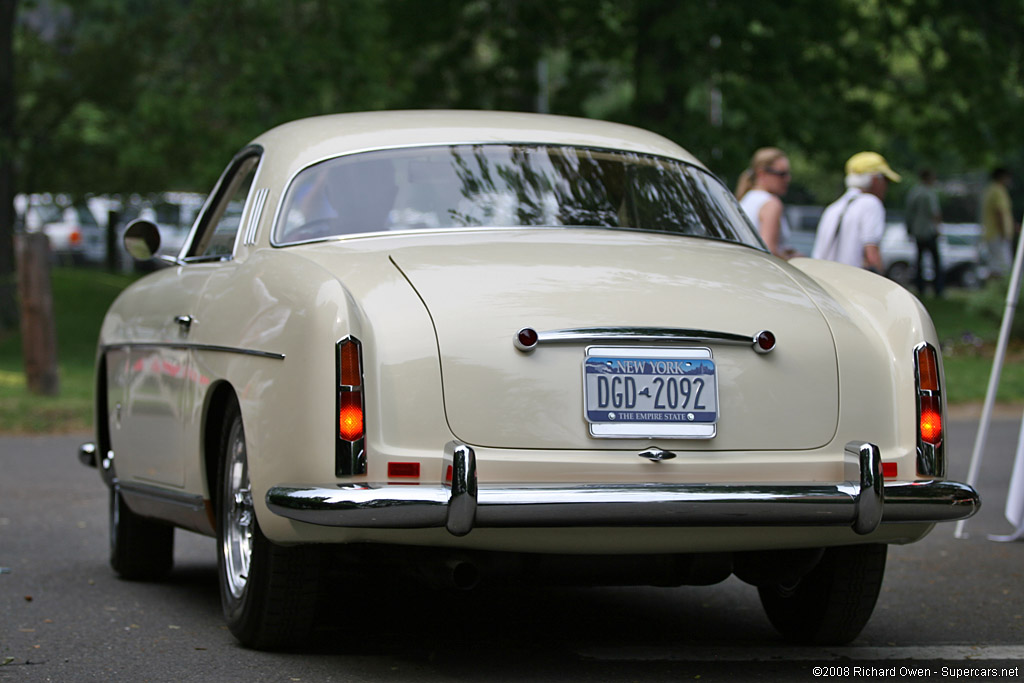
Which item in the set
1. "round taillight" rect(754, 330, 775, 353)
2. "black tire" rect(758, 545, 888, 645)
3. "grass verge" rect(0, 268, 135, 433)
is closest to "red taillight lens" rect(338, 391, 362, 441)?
"round taillight" rect(754, 330, 775, 353)

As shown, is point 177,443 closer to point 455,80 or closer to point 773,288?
point 773,288

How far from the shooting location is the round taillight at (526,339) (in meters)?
4.53

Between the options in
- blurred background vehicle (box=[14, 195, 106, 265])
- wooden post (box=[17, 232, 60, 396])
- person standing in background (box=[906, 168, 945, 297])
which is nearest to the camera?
wooden post (box=[17, 232, 60, 396])

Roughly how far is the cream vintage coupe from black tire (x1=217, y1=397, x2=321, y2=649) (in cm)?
1

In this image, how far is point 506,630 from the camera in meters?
5.73

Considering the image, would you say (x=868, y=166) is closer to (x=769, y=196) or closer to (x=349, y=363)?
(x=769, y=196)

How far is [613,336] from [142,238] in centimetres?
269

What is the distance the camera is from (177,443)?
19.1ft

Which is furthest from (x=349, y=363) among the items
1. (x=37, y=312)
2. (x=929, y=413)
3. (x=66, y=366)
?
(x=66, y=366)

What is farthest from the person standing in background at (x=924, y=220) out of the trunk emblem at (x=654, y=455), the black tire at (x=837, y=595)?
the trunk emblem at (x=654, y=455)

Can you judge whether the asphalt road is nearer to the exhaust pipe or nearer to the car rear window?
the exhaust pipe

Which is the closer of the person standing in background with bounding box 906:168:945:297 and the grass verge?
the grass verge

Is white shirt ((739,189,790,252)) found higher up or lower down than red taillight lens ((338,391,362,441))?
higher up

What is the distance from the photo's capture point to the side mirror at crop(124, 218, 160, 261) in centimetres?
654
